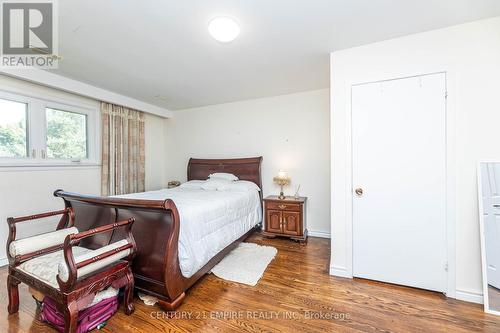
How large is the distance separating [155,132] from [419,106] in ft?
15.6

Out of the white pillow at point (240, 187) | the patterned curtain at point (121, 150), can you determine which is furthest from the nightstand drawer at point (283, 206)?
the patterned curtain at point (121, 150)

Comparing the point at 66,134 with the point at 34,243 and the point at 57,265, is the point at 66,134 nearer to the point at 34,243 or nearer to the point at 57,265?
the point at 34,243

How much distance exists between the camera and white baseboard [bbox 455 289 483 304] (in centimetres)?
188

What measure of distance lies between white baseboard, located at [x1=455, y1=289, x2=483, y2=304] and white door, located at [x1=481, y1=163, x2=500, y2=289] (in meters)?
0.16

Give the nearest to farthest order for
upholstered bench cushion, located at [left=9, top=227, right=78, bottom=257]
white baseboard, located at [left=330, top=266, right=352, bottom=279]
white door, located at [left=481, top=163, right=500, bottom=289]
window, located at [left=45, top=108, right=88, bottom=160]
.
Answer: upholstered bench cushion, located at [left=9, top=227, right=78, bottom=257]
white door, located at [left=481, top=163, right=500, bottom=289]
white baseboard, located at [left=330, top=266, right=352, bottom=279]
window, located at [left=45, top=108, right=88, bottom=160]

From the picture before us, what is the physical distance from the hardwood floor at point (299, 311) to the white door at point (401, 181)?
24 cm

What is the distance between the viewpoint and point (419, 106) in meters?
2.08

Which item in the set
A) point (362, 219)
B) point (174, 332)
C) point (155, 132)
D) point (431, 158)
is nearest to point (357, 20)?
point (431, 158)

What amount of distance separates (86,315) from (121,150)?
9.85 ft

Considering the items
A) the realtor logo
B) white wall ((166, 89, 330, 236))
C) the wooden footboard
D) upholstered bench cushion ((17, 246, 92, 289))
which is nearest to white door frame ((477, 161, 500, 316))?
white wall ((166, 89, 330, 236))

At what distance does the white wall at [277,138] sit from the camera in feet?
12.1

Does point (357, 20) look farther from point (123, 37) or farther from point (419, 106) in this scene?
point (123, 37)

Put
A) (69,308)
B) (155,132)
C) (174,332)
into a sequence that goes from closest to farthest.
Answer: (69,308)
(174,332)
(155,132)

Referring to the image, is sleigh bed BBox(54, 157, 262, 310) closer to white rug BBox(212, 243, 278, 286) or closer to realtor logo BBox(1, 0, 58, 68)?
white rug BBox(212, 243, 278, 286)
